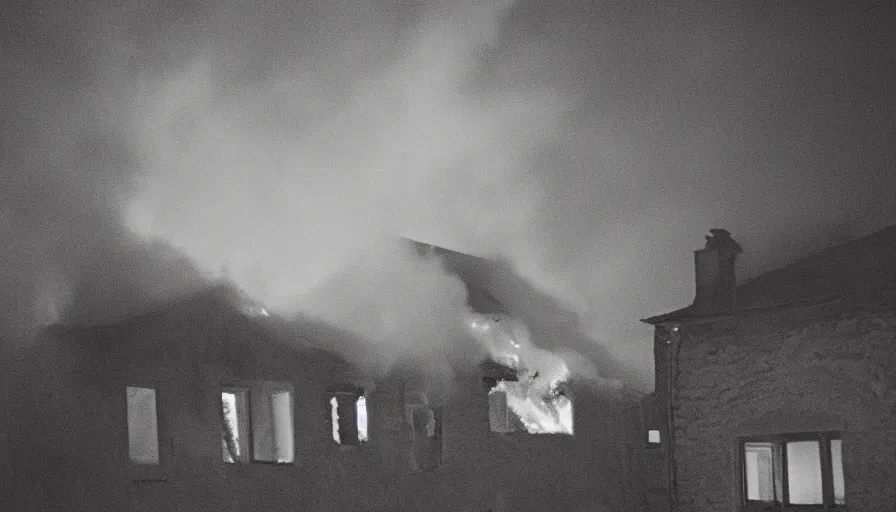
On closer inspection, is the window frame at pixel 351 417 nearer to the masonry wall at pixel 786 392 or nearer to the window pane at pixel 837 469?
the masonry wall at pixel 786 392

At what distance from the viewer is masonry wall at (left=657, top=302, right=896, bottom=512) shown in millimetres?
15039

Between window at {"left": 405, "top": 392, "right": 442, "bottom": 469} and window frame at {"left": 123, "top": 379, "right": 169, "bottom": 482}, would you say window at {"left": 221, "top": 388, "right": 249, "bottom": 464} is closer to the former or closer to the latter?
window frame at {"left": 123, "top": 379, "right": 169, "bottom": 482}

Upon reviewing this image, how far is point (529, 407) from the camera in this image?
27078mm

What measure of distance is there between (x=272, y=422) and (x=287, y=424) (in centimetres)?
30

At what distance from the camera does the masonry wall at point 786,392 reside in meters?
15.0

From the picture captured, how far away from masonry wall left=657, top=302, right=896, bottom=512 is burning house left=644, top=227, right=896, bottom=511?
0.02m

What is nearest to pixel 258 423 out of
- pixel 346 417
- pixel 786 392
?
pixel 346 417

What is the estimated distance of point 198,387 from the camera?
16641mm

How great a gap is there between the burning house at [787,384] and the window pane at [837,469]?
0.02 meters

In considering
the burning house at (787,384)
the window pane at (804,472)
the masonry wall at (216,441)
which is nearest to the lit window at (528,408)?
the masonry wall at (216,441)

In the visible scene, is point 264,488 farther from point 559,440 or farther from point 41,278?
point 559,440

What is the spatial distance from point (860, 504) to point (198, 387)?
1085 cm

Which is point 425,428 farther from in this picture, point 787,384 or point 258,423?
point 787,384

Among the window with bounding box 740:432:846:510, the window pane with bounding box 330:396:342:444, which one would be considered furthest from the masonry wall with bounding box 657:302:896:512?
the window pane with bounding box 330:396:342:444
